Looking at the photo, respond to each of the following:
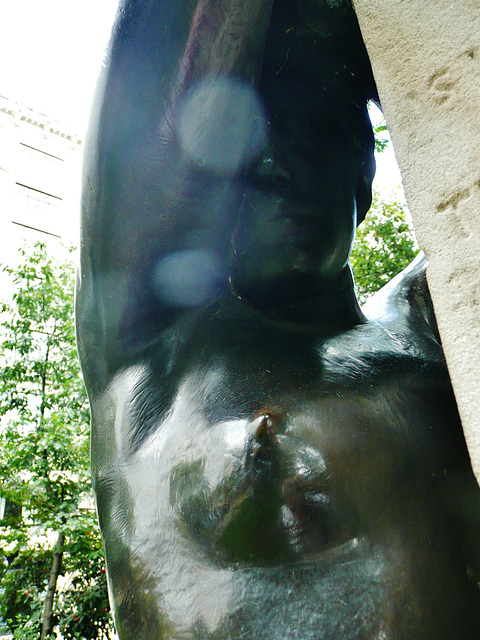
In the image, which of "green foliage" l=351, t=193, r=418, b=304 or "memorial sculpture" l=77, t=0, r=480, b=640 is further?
"green foliage" l=351, t=193, r=418, b=304

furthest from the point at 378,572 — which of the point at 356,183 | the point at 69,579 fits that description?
the point at 69,579

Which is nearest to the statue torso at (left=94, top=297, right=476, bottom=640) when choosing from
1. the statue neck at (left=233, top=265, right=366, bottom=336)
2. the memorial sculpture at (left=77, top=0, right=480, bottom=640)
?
the memorial sculpture at (left=77, top=0, right=480, bottom=640)

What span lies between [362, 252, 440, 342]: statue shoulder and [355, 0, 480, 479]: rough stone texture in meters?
0.66

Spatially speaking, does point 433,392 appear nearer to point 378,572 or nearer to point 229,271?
point 378,572

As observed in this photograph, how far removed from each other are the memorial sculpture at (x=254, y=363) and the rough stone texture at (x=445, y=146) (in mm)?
272

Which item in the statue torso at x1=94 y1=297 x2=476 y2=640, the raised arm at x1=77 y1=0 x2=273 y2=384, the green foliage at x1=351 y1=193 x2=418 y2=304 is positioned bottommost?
the statue torso at x1=94 y1=297 x2=476 y2=640

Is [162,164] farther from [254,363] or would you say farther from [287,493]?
[287,493]

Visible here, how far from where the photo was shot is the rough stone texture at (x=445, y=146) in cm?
74

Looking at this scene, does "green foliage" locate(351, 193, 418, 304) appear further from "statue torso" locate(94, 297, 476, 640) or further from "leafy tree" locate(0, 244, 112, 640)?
"statue torso" locate(94, 297, 476, 640)

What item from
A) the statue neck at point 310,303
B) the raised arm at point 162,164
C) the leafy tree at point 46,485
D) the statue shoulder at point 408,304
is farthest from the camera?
the leafy tree at point 46,485

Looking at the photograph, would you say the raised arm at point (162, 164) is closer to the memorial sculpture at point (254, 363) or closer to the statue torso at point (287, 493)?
the memorial sculpture at point (254, 363)

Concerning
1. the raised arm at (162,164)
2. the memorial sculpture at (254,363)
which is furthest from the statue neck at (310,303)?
the raised arm at (162,164)

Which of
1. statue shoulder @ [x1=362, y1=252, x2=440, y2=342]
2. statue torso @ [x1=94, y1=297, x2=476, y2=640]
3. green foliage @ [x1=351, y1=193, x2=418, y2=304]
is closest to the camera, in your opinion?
statue torso @ [x1=94, y1=297, x2=476, y2=640]

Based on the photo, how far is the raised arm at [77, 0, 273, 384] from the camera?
3.34ft
